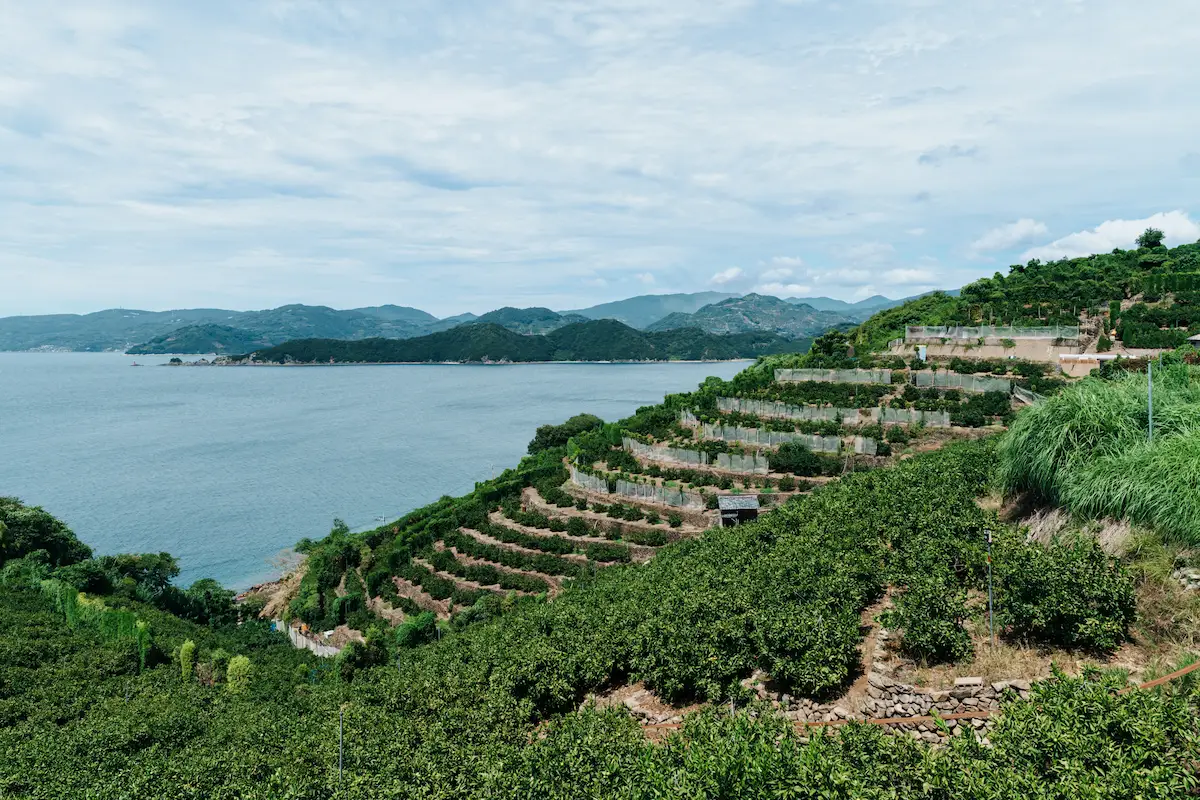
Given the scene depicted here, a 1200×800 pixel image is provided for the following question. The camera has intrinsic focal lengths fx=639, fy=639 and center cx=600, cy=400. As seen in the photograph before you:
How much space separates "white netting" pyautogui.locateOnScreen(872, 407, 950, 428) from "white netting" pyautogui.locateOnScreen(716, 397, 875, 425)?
2.39 feet

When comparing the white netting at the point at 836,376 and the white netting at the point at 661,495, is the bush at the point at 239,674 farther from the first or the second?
the white netting at the point at 836,376

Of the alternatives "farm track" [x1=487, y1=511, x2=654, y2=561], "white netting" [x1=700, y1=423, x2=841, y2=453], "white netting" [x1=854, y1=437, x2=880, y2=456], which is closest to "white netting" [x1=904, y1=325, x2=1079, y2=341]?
"white netting" [x1=854, y1=437, x2=880, y2=456]

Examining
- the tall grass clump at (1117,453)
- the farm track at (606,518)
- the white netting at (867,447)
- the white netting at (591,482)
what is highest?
the tall grass clump at (1117,453)

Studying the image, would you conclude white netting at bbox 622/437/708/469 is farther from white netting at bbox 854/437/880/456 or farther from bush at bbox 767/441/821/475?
white netting at bbox 854/437/880/456

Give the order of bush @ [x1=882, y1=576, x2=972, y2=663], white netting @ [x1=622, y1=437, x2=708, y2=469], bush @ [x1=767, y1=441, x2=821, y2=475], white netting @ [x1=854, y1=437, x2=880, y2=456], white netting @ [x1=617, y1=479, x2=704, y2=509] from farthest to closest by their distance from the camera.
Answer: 1. white netting @ [x1=622, y1=437, x2=708, y2=469]
2. bush @ [x1=767, y1=441, x2=821, y2=475]
3. white netting @ [x1=854, y1=437, x2=880, y2=456]
4. white netting @ [x1=617, y1=479, x2=704, y2=509]
5. bush @ [x1=882, y1=576, x2=972, y2=663]

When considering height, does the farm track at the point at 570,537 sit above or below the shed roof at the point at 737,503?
below

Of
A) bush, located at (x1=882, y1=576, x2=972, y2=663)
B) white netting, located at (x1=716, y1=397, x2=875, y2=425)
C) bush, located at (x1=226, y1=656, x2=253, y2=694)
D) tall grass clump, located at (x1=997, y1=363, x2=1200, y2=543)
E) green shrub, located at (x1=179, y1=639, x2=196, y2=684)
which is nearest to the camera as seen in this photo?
bush, located at (x1=882, y1=576, x2=972, y2=663)

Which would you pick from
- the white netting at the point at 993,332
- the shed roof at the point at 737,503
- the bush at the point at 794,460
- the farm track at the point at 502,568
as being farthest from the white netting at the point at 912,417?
the farm track at the point at 502,568

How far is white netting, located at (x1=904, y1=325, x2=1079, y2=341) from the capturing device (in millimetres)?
41719

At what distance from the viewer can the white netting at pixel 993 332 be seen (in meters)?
41.7

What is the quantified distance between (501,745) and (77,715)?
19.1 meters

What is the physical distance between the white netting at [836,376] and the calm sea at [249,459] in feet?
138

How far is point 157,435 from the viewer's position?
113 m

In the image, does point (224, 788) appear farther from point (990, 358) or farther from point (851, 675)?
point (990, 358)
